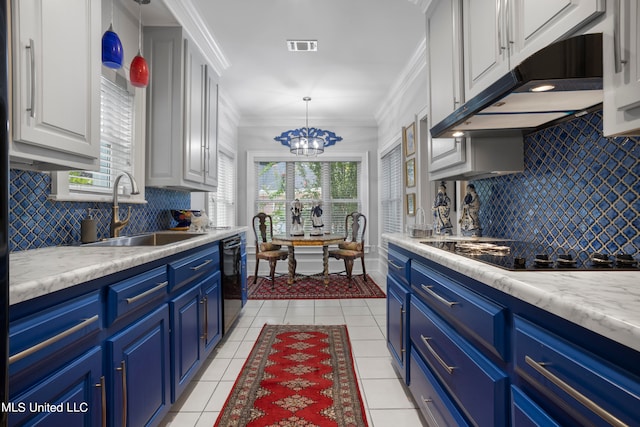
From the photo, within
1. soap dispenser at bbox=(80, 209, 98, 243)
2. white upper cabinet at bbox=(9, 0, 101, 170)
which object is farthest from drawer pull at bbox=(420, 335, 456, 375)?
soap dispenser at bbox=(80, 209, 98, 243)

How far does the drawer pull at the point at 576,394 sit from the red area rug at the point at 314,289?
12.6 ft

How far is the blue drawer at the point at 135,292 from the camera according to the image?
4.08 feet

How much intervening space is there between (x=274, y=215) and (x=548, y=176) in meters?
5.09

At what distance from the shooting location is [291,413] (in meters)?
1.93

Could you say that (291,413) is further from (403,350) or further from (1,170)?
(1,170)

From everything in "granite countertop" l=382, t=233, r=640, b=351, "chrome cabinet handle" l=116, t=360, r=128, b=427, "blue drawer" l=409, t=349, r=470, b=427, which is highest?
"granite countertop" l=382, t=233, r=640, b=351

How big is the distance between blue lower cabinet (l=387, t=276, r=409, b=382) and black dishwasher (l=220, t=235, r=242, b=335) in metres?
1.33

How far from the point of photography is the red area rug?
4.63 meters

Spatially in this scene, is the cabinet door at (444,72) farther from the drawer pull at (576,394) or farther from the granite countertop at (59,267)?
the granite countertop at (59,267)

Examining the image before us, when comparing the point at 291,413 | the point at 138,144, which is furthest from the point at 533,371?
the point at 138,144

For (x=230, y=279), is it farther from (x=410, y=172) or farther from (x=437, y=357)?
(x=410, y=172)

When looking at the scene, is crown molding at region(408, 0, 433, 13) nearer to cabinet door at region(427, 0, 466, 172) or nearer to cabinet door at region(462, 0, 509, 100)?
cabinet door at region(427, 0, 466, 172)

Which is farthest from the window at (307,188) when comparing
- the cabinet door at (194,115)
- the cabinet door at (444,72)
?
the cabinet door at (444,72)

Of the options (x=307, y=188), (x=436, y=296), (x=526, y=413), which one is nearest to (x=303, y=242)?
(x=307, y=188)
